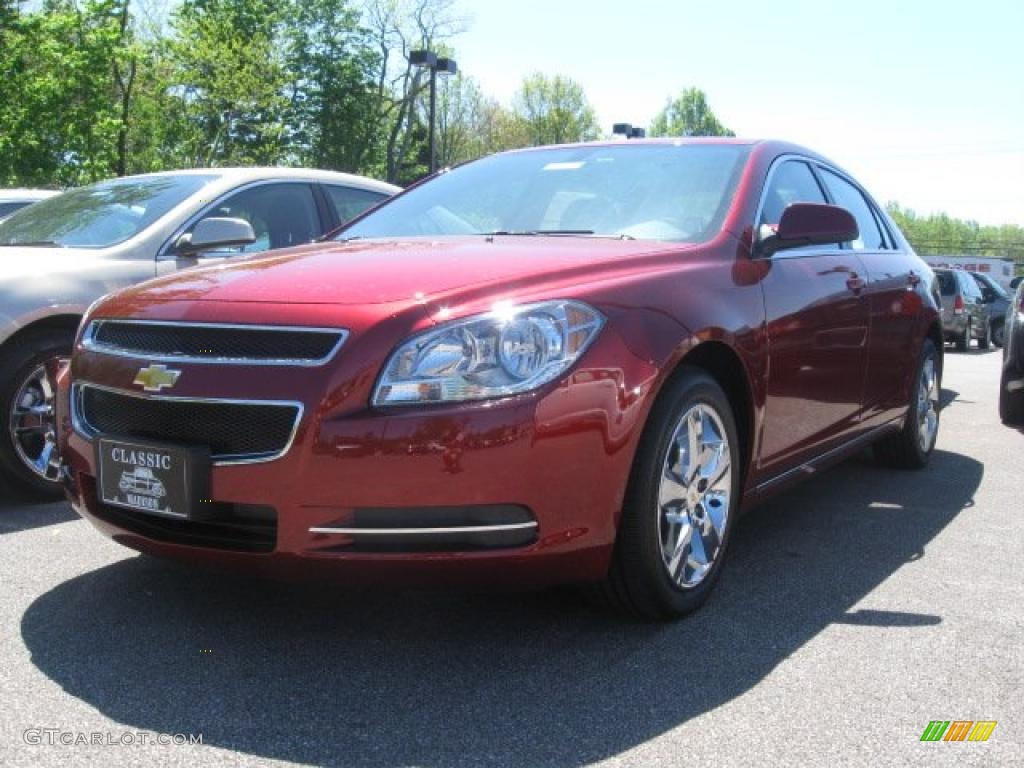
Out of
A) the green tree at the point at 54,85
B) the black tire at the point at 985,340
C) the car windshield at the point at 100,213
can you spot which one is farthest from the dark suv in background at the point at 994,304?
the car windshield at the point at 100,213

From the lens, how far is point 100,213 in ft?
17.8

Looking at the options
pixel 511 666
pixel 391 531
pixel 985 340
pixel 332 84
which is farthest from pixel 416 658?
pixel 332 84

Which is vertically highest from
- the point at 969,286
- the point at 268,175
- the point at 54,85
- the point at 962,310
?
the point at 54,85

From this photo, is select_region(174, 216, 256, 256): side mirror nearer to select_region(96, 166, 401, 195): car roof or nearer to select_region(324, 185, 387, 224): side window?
select_region(96, 166, 401, 195): car roof

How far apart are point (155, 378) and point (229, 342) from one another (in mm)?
241

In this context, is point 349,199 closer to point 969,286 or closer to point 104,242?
point 104,242

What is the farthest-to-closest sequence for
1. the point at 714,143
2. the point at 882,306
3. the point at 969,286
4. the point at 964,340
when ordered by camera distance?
the point at 969,286
the point at 964,340
the point at 882,306
the point at 714,143

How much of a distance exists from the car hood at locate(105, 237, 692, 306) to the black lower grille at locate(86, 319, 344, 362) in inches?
4.9

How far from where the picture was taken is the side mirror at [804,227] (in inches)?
149

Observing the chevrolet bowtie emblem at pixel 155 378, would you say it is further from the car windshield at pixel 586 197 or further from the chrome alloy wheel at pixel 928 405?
the chrome alloy wheel at pixel 928 405

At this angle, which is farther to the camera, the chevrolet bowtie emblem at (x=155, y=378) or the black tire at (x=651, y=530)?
the black tire at (x=651, y=530)

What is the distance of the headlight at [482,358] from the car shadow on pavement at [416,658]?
2.56 feet

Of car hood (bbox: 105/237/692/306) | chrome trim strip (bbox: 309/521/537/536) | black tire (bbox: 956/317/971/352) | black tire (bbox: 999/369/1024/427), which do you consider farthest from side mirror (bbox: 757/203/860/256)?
black tire (bbox: 956/317/971/352)

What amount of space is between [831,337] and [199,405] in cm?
258
